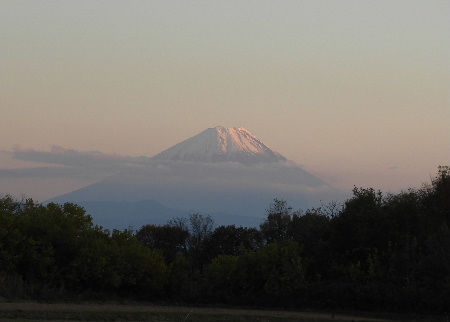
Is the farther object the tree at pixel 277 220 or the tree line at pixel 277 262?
the tree at pixel 277 220

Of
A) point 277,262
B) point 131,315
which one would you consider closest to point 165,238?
point 277,262

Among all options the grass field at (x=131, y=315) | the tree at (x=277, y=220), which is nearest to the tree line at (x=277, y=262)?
the grass field at (x=131, y=315)

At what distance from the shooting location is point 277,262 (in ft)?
156

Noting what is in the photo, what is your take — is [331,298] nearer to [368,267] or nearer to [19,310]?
[368,267]

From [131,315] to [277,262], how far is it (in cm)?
1427

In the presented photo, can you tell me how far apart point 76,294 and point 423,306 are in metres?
18.3

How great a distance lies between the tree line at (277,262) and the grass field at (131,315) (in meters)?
3.73

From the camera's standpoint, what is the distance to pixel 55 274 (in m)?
44.9

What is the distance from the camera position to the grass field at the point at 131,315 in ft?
105

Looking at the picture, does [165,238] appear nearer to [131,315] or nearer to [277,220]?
[277,220]

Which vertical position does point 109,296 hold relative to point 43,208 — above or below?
below

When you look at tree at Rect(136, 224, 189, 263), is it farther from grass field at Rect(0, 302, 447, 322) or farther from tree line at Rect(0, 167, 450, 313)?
grass field at Rect(0, 302, 447, 322)

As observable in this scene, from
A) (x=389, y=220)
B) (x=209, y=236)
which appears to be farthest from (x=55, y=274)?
(x=209, y=236)

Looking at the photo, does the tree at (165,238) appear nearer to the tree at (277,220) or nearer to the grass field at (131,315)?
the tree at (277,220)
